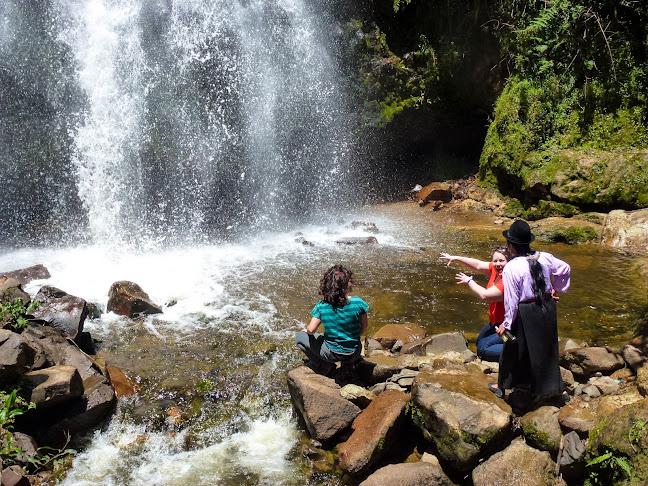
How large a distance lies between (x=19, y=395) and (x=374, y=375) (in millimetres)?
3593

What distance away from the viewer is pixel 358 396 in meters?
5.03

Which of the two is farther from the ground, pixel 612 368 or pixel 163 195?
pixel 163 195

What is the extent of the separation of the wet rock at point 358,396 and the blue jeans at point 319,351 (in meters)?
0.36

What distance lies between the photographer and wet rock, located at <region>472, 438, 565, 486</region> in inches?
153

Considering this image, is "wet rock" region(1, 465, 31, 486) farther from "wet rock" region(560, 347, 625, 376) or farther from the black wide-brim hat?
"wet rock" region(560, 347, 625, 376)

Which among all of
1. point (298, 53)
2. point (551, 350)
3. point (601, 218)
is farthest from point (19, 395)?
point (298, 53)

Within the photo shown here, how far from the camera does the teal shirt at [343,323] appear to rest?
5.21 m

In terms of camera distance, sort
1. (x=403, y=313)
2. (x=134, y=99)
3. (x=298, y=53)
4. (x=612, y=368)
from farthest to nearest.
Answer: (x=298, y=53) → (x=134, y=99) → (x=403, y=313) → (x=612, y=368)

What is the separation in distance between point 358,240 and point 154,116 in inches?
251

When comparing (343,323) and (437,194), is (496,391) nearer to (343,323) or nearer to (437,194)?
(343,323)

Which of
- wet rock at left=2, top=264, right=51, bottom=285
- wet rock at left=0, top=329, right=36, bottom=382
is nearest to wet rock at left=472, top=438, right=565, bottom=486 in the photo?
wet rock at left=0, top=329, right=36, bottom=382

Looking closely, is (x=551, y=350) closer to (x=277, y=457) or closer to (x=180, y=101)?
(x=277, y=457)

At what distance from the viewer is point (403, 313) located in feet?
25.3

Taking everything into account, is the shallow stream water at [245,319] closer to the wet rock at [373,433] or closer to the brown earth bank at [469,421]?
the wet rock at [373,433]
